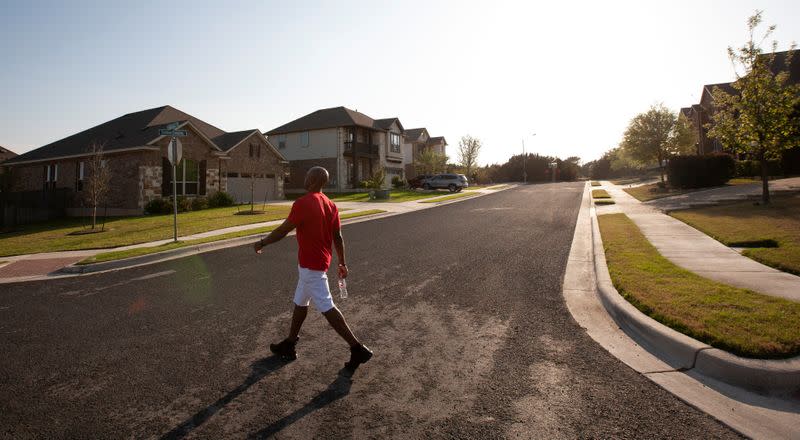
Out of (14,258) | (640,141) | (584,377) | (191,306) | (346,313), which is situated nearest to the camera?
(584,377)

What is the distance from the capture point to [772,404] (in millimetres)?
3045

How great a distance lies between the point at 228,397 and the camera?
10.7ft

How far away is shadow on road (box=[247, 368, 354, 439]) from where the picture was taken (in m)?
2.78

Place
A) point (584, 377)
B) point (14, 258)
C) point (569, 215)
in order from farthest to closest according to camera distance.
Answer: point (569, 215), point (14, 258), point (584, 377)

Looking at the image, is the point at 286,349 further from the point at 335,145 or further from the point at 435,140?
the point at 435,140

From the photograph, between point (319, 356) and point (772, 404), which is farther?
point (319, 356)

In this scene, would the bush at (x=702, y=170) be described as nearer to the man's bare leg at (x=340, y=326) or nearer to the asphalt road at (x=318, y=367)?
the asphalt road at (x=318, y=367)

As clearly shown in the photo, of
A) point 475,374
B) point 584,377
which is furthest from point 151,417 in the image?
point 584,377

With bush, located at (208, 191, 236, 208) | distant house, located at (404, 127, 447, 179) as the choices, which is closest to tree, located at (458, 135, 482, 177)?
distant house, located at (404, 127, 447, 179)

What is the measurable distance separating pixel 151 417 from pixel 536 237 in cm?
1038

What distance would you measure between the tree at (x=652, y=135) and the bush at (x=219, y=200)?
110ft

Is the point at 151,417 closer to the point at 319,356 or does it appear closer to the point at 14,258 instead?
the point at 319,356

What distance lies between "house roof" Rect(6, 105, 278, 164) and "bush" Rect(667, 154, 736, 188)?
3030 centimetres

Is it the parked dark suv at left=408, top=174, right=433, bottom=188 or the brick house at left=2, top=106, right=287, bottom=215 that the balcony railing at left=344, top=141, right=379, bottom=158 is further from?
the brick house at left=2, top=106, right=287, bottom=215
